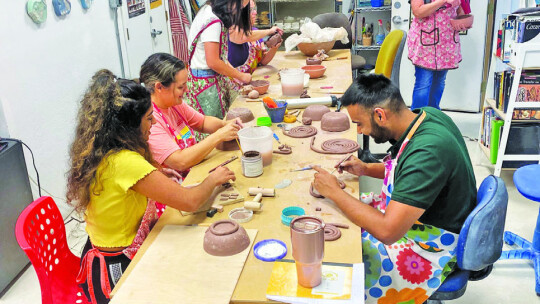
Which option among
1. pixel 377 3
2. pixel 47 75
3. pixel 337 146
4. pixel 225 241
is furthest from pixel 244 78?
pixel 377 3

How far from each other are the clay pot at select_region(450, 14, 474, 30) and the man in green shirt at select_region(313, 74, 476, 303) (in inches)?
102

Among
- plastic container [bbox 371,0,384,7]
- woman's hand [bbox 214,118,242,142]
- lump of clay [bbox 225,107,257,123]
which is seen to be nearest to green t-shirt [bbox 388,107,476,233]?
woman's hand [bbox 214,118,242,142]

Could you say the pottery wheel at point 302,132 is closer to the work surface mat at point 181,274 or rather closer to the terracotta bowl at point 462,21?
the work surface mat at point 181,274

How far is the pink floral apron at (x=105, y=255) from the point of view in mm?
1888

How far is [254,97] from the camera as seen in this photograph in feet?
11.2

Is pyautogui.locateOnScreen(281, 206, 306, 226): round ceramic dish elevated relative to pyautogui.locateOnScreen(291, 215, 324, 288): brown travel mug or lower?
lower

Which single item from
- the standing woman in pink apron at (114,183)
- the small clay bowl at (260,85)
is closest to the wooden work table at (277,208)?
the standing woman in pink apron at (114,183)

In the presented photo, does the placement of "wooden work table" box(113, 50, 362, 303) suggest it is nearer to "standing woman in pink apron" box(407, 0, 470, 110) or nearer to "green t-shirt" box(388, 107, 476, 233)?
"green t-shirt" box(388, 107, 476, 233)

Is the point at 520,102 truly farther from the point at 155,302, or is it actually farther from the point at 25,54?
the point at 25,54

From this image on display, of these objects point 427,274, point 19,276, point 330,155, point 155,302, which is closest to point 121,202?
point 155,302

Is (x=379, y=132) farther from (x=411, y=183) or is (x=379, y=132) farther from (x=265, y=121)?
(x=265, y=121)

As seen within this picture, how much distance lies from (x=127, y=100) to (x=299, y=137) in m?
1.11

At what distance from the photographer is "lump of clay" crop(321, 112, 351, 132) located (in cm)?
273

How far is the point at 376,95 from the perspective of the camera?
74.9 inches
